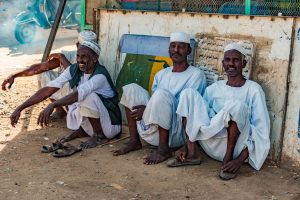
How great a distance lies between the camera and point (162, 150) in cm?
443

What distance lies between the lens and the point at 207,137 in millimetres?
4137

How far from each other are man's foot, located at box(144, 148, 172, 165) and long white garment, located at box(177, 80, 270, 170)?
0.38 metres

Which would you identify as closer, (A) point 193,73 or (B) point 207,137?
(B) point 207,137

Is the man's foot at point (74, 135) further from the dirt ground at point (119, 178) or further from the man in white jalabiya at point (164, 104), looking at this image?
the man in white jalabiya at point (164, 104)

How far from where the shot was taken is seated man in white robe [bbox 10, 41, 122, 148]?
15.5 feet

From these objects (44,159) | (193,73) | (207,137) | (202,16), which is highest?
(202,16)

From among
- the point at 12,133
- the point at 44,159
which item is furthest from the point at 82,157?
the point at 12,133

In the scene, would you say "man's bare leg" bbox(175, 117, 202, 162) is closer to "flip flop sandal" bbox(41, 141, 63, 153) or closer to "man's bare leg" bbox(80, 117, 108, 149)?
"man's bare leg" bbox(80, 117, 108, 149)

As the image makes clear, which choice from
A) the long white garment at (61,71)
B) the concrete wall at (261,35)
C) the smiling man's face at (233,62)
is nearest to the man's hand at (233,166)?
the concrete wall at (261,35)

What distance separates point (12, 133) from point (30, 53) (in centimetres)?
843

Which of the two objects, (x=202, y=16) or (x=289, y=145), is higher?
(x=202, y=16)

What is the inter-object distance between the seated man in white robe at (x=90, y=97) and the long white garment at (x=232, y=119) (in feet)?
3.44

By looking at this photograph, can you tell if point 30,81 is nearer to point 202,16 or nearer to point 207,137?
point 202,16

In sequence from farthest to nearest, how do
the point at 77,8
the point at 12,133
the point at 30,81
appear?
the point at 77,8 → the point at 30,81 → the point at 12,133
